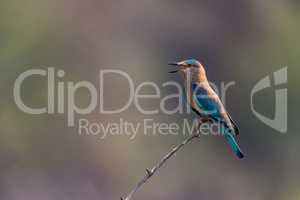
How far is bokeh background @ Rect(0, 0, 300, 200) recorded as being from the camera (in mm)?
9961

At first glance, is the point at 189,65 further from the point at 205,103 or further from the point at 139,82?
the point at 139,82

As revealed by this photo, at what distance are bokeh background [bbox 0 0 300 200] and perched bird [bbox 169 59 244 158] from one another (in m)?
4.87

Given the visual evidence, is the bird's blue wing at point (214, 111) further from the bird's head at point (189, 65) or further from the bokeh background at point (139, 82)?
the bokeh background at point (139, 82)

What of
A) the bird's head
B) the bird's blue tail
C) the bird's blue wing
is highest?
the bird's head

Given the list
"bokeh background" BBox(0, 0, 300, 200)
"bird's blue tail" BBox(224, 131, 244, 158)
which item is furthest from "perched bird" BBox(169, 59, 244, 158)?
"bokeh background" BBox(0, 0, 300, 200)

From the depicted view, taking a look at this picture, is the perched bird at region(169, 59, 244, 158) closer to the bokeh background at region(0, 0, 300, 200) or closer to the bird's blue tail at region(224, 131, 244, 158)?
the bird's blue tail at region(224, 131, 244, 158)

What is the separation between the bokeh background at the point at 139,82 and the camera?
32.7 ft

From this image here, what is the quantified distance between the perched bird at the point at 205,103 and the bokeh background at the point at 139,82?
4871 mm

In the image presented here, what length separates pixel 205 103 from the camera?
14.6 feet

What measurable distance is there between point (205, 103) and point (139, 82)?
688 centimetres

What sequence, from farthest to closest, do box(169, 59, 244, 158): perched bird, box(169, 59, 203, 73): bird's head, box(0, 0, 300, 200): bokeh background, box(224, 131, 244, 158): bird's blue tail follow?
box(0, 0, 300, 200): bokeh background, box(169, 59, 203, 73): bird's head, box(169, 59, 244, 158): perched bird, box(224, 131, 244, 158): bird's blue tail

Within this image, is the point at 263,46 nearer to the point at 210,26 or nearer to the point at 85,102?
the point at 210,26

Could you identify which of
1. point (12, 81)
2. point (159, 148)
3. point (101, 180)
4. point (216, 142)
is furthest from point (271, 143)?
point (12, 81)

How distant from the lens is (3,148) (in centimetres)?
1042
